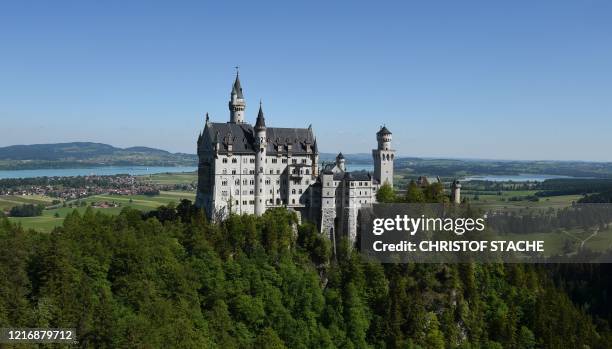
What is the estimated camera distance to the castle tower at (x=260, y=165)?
8450 centimetres

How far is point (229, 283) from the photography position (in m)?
70.1

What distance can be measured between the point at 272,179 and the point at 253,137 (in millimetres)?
6890

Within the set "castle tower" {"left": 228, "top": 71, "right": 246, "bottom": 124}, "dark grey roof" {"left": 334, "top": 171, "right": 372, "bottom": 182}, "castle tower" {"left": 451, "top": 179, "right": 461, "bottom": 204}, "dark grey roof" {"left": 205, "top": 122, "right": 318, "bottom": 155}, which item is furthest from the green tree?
"castle tower" {"left": 228, "top": 71, "right": 246, "bottom": 124}

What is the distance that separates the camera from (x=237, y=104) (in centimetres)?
9269

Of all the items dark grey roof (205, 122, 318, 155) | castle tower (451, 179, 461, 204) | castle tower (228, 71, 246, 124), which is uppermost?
castle tower (228, 71, 246, 124)

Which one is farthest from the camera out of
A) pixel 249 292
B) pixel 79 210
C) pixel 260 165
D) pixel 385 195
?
pixel 79 210

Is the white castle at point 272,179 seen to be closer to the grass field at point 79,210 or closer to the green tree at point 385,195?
the green tree at point 385,195

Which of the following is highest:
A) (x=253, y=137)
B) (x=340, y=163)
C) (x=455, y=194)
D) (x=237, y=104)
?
(x=237, y=104)

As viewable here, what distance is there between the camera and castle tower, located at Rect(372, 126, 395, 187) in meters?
95.0

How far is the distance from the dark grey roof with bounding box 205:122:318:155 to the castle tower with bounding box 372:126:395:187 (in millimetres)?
12162

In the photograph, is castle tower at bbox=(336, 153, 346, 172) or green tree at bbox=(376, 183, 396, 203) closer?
green tree at bbox=(376, 183, 396, 203)

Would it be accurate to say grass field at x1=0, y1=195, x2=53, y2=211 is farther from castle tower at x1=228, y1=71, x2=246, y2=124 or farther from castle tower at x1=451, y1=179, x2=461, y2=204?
castle tower at x1=451, y1=179, x2=461, y2=204

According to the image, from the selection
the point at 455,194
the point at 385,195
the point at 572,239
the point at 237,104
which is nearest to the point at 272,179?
the point at 237,104

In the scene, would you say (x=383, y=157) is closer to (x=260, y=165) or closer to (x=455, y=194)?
(x=455, y=194)
